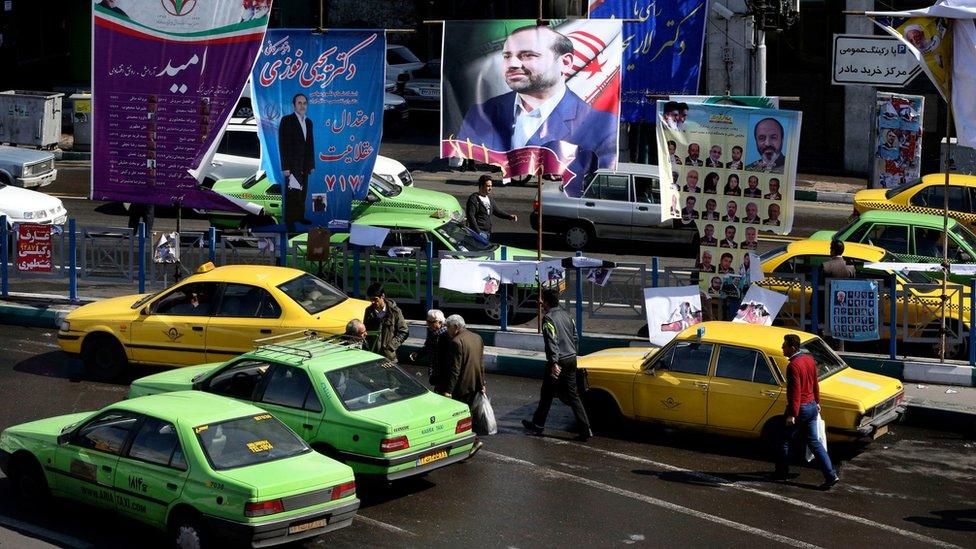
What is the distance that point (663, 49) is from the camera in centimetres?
1848

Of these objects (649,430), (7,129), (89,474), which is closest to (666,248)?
(649,430)

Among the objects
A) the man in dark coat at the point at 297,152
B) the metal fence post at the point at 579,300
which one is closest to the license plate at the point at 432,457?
the metal fence post at the point at 579,300

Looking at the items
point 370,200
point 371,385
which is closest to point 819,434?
point 371,385

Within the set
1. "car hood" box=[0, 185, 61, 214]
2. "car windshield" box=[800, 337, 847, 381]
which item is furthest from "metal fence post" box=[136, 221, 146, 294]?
"car windshield" box=[800, 337, 847, 381]

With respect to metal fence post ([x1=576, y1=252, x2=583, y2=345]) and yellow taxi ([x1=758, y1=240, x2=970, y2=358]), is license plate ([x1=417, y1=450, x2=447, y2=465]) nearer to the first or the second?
metal fence post ([x1=576, y1=252, x2=583, y2=345])

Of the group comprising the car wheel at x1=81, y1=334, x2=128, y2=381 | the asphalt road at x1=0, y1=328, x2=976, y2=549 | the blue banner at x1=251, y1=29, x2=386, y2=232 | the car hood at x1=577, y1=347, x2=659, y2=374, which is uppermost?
the blue banner at x1=251, y1=29, x2=386, y2=232

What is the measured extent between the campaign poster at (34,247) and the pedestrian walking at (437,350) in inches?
306

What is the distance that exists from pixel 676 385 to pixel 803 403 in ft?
5.09

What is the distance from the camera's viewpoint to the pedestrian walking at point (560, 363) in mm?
14134

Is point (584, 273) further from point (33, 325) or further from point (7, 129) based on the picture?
point (7, 129)

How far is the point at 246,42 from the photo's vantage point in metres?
18.3

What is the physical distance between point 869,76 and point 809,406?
1674 cm

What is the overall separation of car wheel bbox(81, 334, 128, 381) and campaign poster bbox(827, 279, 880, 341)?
8.74m

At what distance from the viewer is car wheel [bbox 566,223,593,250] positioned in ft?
80.8
